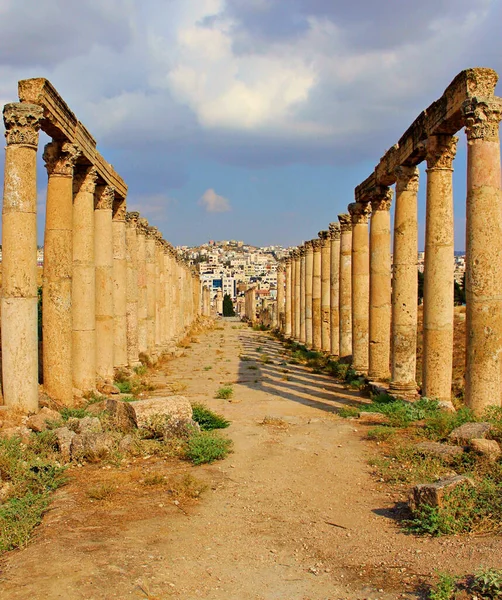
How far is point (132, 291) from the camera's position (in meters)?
23.2

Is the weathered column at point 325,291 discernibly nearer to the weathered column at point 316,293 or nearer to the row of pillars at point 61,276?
the weathered column at point 316,293

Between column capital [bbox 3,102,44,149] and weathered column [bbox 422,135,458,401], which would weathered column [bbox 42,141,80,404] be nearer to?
column capital [bbox 3,102,44,149]

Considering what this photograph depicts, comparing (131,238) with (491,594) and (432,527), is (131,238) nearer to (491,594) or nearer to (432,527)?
(432,527)

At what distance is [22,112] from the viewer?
11.9m

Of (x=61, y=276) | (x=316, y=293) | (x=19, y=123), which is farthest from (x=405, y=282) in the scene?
(x=316, y=293)

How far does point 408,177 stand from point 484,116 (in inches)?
181

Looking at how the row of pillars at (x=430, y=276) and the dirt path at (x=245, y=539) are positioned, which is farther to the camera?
the row of pillars at (x=430, y=276)

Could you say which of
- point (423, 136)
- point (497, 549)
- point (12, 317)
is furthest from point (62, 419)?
point (423, 136)

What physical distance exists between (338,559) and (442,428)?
17.9 feet

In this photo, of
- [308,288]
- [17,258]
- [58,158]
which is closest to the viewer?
[17,258]

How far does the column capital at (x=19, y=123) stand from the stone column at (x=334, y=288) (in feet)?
56.4

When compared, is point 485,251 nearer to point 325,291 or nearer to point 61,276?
point 61,276

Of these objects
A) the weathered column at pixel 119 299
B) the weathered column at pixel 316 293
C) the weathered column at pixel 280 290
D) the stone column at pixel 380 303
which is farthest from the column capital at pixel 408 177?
the weathered column at pixel 280 290

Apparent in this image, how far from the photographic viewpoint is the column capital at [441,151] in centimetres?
1388
